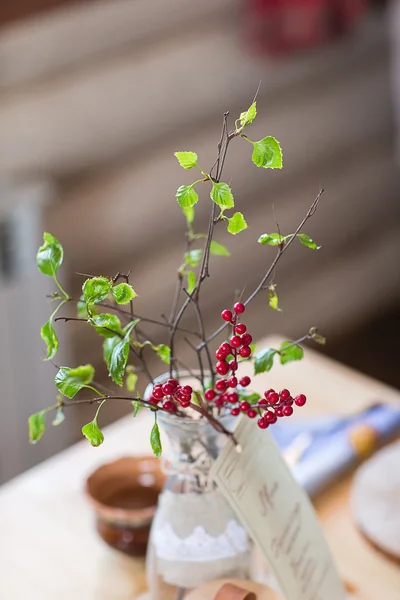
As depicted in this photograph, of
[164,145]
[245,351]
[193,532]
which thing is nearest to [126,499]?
[193,532]

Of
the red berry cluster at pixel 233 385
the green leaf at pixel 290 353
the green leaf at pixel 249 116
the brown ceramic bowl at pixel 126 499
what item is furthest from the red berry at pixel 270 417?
the brown ceramic bowl at pixel 126 499

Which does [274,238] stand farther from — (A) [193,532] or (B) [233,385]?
(A) [193,532]

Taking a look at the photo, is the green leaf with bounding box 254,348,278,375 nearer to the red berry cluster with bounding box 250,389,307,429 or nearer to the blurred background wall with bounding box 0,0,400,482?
the red berry cluster with bounding box 250,389,307,429

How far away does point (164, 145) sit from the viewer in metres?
1.95

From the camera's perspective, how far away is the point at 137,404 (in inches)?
24.0

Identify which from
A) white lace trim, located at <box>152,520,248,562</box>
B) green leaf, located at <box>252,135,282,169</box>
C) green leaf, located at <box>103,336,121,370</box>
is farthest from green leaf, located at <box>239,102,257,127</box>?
white lace trim, located at <box>152,520,248,562</box>

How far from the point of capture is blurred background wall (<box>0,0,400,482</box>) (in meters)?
1.70

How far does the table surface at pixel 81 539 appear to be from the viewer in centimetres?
92

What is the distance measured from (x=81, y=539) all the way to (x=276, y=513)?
13.4 inches

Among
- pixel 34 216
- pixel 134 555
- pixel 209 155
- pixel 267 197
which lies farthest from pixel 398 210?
pixel 134 555

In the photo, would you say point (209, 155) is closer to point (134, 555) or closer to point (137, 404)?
point (134, 555)

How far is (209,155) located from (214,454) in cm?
141

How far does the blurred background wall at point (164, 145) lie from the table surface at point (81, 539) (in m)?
0.69

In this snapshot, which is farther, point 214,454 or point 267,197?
point 267,197
